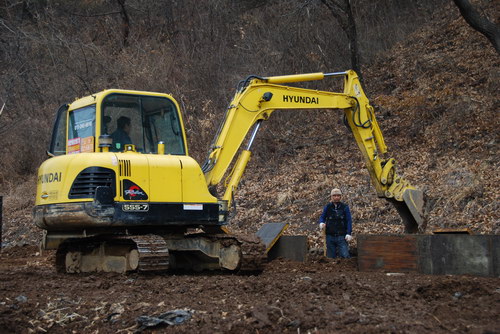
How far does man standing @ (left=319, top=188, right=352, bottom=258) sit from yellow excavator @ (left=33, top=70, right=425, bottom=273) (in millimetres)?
1037

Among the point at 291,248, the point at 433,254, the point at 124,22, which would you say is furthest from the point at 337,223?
the point at 124,22

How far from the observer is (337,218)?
476 inches

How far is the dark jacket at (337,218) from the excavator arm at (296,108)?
66 cm

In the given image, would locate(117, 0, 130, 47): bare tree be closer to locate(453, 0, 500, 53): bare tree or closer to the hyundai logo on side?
locate(453, 0, 500, 53): bare tree

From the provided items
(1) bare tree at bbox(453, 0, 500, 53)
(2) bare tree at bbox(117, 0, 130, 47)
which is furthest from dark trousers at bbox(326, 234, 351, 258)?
(2) bare tree at bbox(117, 0, 130, 47)

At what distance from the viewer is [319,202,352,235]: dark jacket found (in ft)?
39.6

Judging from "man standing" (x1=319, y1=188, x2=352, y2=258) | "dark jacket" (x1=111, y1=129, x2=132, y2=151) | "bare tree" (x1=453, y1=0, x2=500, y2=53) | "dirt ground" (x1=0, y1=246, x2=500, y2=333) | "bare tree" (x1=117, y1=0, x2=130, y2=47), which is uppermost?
"bare tree" (x1=117, y1=0, x2=130, y2=47)

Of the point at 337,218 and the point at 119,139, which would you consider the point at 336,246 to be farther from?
the point at 119,139

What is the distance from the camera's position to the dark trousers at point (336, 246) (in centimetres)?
1205

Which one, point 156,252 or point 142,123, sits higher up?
point 142,123

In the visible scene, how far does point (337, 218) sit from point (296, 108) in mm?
1981

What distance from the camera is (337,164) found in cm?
1766

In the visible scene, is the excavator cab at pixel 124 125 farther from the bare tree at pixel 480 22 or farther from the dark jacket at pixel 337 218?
the bare tree at pixel 480 22

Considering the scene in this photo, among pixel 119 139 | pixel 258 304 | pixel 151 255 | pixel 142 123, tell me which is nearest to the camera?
pixel 258 304
